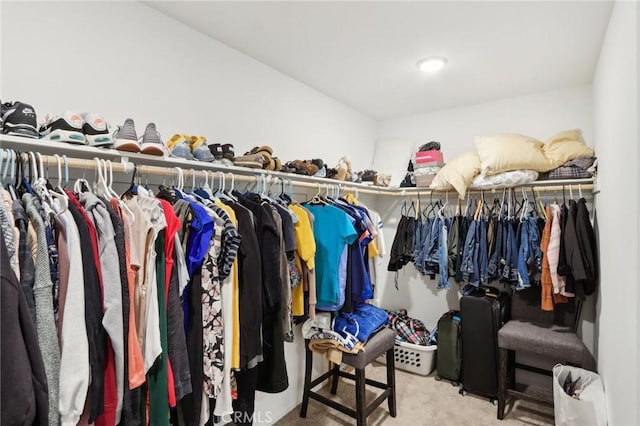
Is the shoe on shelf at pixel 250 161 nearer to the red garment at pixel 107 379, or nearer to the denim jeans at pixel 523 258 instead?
the red garment at pixel 107 379

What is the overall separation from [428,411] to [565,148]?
7.23ft

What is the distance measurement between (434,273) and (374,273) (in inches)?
30.6

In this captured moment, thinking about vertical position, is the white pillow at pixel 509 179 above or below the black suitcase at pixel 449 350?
above

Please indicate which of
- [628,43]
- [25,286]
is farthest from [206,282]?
[628,43]

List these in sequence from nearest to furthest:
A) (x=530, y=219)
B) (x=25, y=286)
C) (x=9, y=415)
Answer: (x=9, y=415) → (x=25, y=286) → (x=530, y=219)

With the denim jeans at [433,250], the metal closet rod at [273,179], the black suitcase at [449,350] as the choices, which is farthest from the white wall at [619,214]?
the denim jeans at [433,250]

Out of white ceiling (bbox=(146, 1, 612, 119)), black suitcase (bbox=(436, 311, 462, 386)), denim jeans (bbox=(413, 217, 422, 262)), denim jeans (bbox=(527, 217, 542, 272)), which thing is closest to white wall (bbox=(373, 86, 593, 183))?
white ceiling (bbox=(146, 1, 612, 119))

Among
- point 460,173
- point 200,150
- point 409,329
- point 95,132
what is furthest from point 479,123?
point 95,132

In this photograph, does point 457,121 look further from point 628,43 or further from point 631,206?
point 631,206

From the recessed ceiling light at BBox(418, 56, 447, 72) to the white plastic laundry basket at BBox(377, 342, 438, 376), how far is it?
2291 millimetres

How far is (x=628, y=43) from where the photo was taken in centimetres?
130

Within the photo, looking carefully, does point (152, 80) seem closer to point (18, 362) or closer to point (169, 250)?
point (169, 250)

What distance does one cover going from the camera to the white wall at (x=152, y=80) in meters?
1.37

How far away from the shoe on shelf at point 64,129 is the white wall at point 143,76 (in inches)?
11.1
